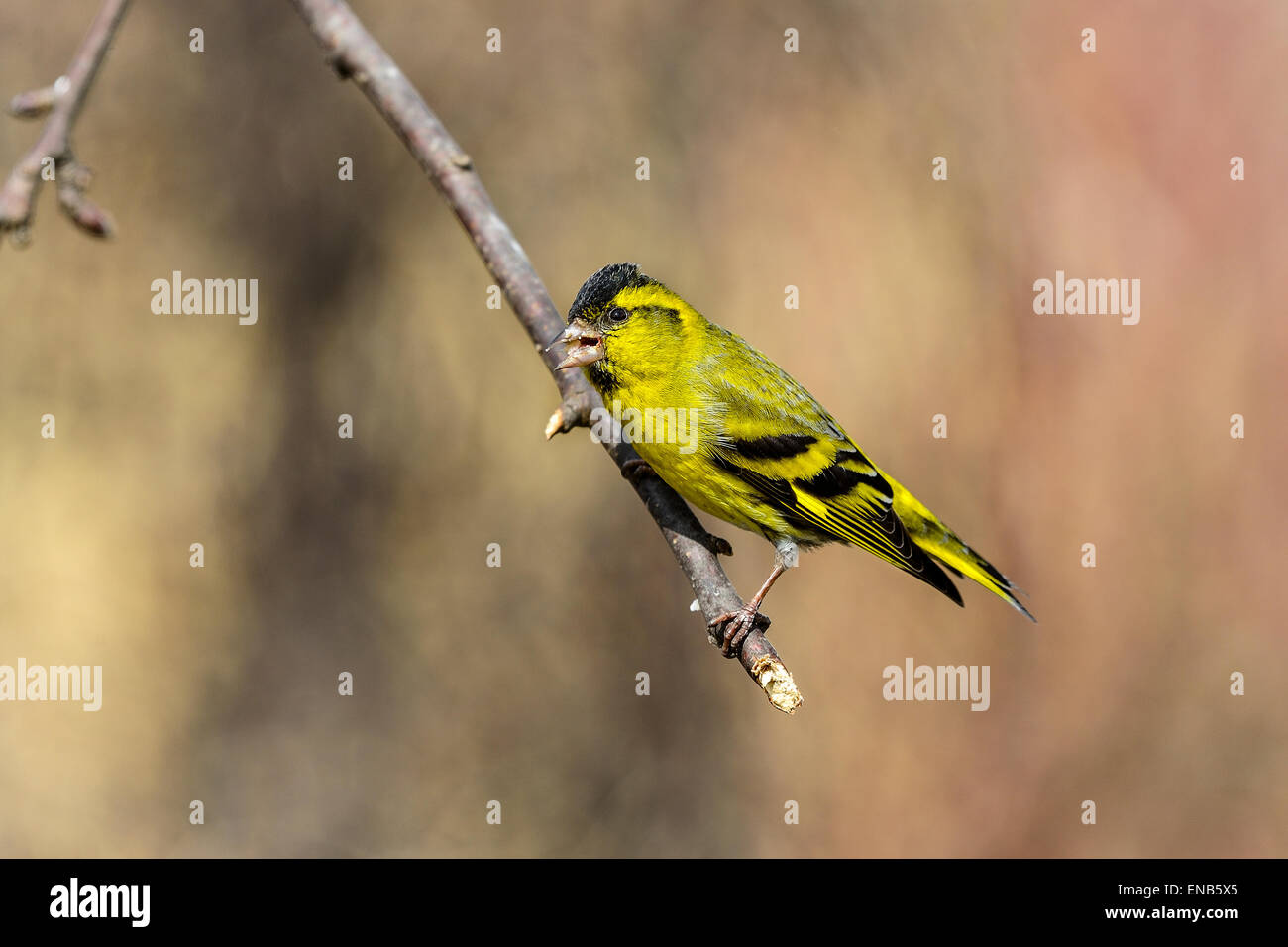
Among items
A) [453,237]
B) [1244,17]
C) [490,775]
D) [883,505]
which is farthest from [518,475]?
[1244,17]

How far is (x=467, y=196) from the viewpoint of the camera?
10.4ft

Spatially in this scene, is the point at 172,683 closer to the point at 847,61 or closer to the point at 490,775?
the point at 490,775

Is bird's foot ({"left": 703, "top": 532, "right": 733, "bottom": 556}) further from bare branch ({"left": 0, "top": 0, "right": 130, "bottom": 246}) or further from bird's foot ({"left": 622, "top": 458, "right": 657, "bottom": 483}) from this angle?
bare branch ({"left": 0, "top": 0, "right": 130, "bottom": 246})

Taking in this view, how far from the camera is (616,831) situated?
6.93 meters

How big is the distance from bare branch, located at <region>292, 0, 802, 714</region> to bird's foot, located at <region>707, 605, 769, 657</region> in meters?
0.02

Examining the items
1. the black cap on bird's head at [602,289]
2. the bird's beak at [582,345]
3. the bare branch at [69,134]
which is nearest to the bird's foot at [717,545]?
the bird's beak at [582,345]

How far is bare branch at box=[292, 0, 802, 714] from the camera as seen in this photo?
3033mm

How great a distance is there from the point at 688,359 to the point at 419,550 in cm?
307

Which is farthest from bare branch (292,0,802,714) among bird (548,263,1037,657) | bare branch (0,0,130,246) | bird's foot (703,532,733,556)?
bare branch (0,0,130,246)

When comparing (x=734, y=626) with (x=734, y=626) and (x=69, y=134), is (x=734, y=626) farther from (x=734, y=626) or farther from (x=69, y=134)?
(x=69, y=134)

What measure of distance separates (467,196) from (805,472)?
1987mm

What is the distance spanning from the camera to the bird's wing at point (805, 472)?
432cm

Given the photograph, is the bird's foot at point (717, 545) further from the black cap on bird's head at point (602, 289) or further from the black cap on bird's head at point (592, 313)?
the black cap on bird's head at point (602, 289)

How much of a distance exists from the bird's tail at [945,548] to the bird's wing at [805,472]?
0.93ft
